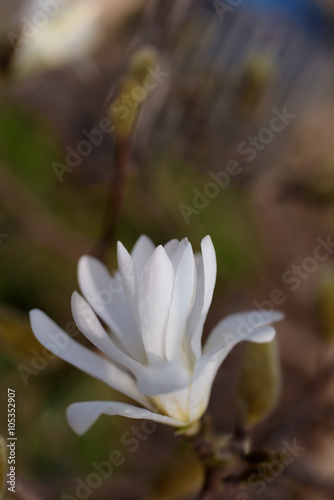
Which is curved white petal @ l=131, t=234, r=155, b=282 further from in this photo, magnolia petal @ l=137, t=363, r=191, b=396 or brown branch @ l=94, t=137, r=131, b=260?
brown branch @ l=94, t=137, r=131, b=260

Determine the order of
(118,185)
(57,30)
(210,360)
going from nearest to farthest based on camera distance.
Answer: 1. (210,360)
2. (118,185)
3. (57,30)

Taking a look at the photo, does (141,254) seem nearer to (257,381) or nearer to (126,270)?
(126,270)

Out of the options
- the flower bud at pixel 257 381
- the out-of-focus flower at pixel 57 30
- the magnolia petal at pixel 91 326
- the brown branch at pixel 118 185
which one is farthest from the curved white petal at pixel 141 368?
the out-of-focus flower at pixel 57 30

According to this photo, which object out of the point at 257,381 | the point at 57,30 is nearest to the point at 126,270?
the point at 257,381

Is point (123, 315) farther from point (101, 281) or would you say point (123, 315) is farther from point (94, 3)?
point (94, 3)

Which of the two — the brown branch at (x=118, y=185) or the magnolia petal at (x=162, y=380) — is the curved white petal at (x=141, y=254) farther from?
the brown branch at (x=118, y=185)
